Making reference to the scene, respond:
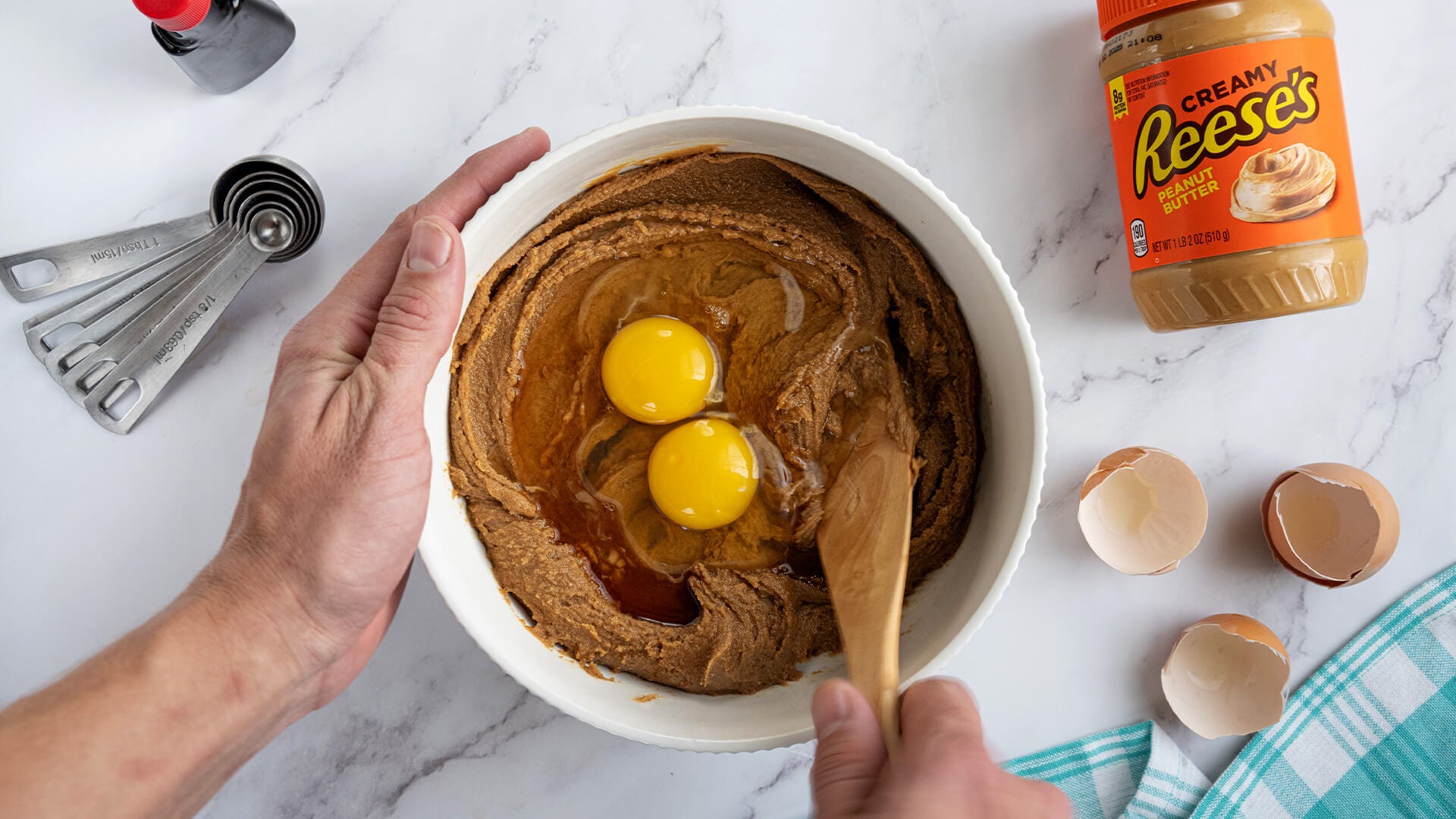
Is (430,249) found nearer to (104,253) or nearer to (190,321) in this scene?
(190,321)

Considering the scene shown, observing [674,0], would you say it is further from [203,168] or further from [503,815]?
[503,815]

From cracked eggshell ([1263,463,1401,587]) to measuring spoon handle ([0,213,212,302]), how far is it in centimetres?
276

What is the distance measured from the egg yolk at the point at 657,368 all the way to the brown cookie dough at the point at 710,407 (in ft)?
0.17

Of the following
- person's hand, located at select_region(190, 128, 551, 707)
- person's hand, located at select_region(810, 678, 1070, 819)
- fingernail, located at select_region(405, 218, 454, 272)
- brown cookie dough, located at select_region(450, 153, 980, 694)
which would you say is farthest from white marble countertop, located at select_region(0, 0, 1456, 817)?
person's hand, located at select_region(810, 678, 1070, 819)

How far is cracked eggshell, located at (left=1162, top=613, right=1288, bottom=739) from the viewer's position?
2.07 m

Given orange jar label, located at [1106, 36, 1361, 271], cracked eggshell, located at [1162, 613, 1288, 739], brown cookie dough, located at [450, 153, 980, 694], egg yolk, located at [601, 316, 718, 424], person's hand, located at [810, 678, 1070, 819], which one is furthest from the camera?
cracked eggshell, located at [1162, 613, 1288, 739]

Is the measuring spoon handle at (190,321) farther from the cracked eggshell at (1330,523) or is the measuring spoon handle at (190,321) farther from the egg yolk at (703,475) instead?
the cracked eggshell at (1330,523)

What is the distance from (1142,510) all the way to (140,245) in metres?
2.59

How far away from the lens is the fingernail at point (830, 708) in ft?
4.79

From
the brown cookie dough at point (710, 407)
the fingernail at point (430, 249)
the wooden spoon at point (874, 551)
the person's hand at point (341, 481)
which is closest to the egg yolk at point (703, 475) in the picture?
the brown cookie dough at point (710, 407)

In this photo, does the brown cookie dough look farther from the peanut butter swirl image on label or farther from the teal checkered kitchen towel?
the teal checkered kitchen towel

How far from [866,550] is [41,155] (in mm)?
2279

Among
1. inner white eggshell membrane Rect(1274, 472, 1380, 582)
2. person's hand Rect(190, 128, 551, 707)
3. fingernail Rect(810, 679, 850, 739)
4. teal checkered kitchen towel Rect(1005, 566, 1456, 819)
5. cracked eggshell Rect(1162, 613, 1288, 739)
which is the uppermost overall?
person's hand Rect(190, 128, 551, 707)

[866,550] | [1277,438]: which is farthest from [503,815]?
[1277,438]
